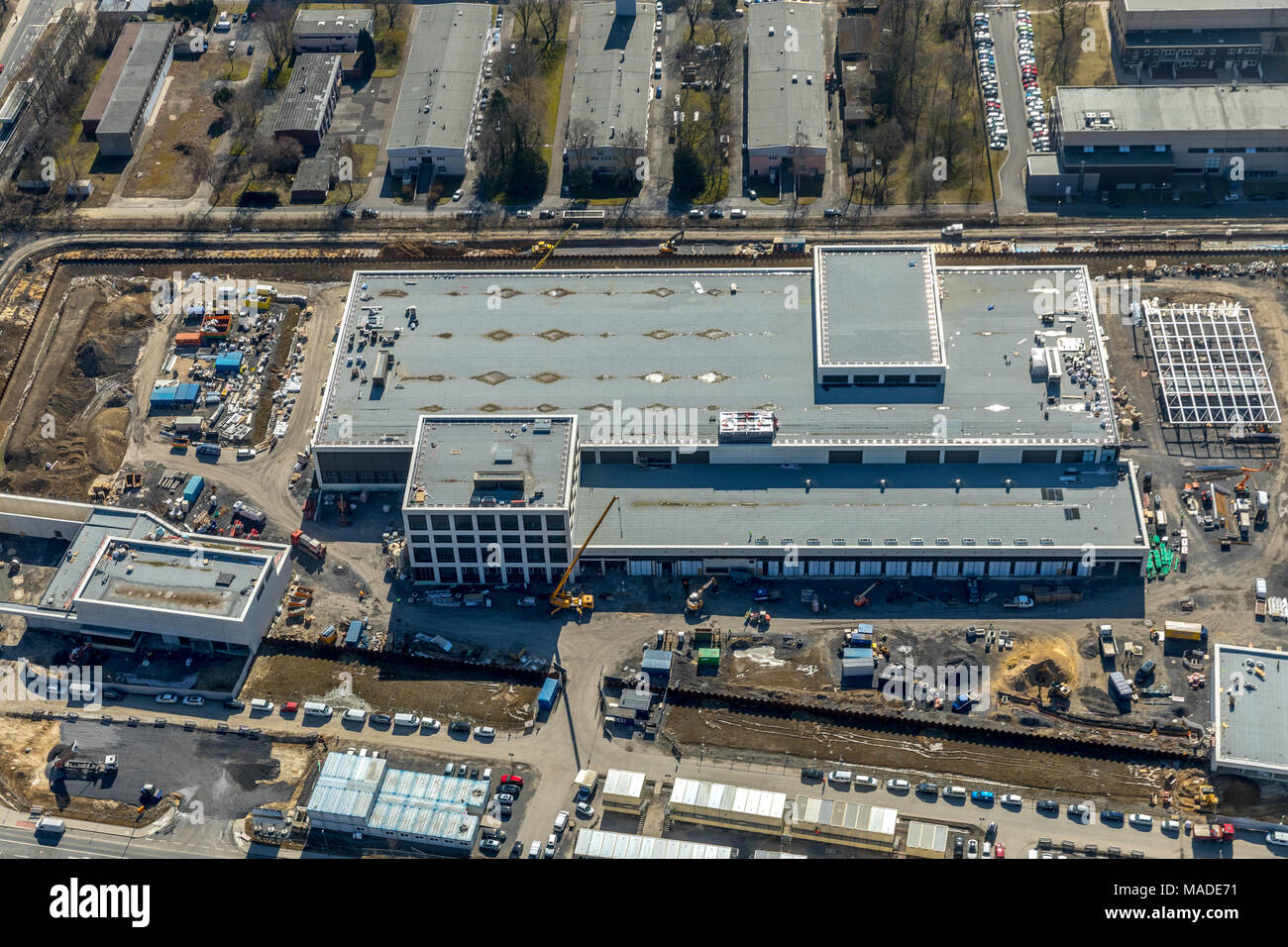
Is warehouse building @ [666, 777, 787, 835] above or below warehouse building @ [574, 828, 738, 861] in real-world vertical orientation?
above

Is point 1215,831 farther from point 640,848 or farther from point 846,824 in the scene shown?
point 640,848

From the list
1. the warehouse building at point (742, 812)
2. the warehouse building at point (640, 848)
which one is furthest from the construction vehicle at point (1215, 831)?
the warehouse building at point (640, 848)

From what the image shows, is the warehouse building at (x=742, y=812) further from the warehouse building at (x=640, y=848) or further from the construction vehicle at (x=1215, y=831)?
the construction vehicle at (x=1215, y=831)

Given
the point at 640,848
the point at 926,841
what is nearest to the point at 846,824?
the point at 926,841

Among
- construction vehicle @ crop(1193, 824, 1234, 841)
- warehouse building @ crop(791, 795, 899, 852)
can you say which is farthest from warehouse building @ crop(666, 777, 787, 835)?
construction vehicle @ crop(1193, 824, 1234, 841)

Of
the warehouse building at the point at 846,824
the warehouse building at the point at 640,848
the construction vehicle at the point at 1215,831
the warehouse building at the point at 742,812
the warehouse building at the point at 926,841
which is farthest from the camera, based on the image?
the warehouse building at the point at 742,812

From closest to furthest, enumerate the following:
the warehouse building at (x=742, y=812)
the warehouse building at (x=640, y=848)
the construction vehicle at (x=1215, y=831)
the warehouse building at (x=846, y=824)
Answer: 1. the warehouse building at (x=640, y=848)
2. the warehouse building at (x=846, y=824)
3. the construction vehicle at (x=1215, y=831)
4. the warehouse building at (x=742, y=812)

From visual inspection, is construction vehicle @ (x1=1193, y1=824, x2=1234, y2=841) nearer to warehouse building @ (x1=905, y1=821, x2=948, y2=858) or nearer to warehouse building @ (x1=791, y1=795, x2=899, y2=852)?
warehouse building @ (x1=905, y1=821, x2=948, y2=858)
